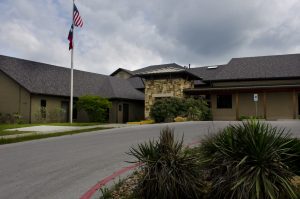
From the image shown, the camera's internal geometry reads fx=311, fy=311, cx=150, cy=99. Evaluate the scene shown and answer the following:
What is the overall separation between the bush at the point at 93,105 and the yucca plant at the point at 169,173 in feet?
78.1

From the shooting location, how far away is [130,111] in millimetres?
36062

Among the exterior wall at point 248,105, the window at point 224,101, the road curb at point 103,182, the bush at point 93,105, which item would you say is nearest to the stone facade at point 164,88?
the window at point 224,101

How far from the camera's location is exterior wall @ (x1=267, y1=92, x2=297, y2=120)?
29.6 m

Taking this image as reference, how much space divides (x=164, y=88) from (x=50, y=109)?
11526 mm

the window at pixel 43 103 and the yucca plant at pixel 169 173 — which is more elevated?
the window at pixel 43 103

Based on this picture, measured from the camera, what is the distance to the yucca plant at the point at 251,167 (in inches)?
181

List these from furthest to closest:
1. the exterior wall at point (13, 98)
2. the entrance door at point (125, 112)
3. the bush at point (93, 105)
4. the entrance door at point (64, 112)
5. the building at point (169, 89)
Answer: the entrance door at point (125, 112) < the entrance door at point (64, 112) < the bush at point (93, 105) < the building at point (169, 89) < the exterior wall at point (13, 98)

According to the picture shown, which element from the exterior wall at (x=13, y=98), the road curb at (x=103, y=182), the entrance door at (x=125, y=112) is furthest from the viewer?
the entrance door at (x=125, y=112)

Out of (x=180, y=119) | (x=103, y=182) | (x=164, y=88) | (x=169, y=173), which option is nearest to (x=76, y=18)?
(x=164, y=88)

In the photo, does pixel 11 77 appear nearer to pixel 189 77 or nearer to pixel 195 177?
pixel 189 77

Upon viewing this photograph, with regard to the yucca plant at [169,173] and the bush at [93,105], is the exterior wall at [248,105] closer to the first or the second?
the bush at [93,105]

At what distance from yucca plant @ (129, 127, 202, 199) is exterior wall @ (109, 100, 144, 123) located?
91.7 feet

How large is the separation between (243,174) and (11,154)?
9.59 metres

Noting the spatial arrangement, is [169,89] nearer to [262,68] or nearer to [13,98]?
[262,68]
